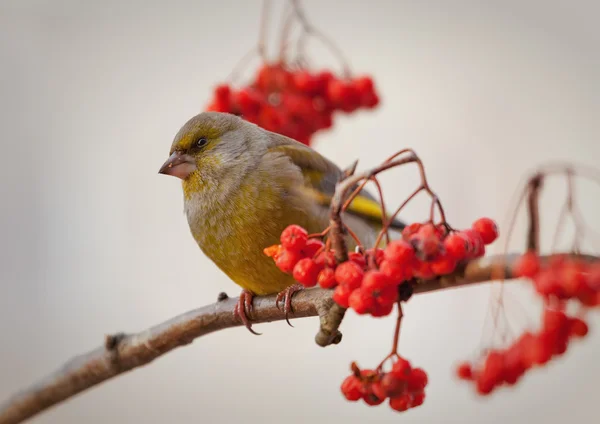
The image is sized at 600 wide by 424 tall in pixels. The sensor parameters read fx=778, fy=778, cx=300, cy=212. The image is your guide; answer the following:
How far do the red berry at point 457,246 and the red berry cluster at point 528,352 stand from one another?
14 centimetres

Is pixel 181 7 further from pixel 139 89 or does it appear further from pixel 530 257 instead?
pixel 530 257

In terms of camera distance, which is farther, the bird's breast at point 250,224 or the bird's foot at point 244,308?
the bird's breast at point 250,224

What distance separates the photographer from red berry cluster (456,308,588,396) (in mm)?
969

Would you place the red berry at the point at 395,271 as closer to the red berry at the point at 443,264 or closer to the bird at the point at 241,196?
the red berry at the point at 443,264

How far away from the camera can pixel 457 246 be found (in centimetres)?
109

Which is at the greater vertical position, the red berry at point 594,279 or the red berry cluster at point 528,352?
the red berry at point 594,279

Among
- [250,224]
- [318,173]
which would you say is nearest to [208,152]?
[250,224]

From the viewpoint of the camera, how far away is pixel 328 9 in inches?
240

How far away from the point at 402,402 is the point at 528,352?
0.31 metres

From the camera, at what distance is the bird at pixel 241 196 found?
2.16 meters

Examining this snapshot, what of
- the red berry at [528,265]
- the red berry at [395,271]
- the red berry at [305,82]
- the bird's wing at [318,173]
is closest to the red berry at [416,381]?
the red berry at [395,271]

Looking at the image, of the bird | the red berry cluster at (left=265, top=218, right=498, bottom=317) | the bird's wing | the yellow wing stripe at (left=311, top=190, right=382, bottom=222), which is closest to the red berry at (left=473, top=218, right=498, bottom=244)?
the red berry cluster at (left=265, top=218, right=498, bottom=317)

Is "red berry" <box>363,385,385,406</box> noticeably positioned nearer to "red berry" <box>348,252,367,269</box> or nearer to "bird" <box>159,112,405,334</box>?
"red berry" <box>348,252,367,269</box>

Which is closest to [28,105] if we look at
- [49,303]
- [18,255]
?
[18,255]
